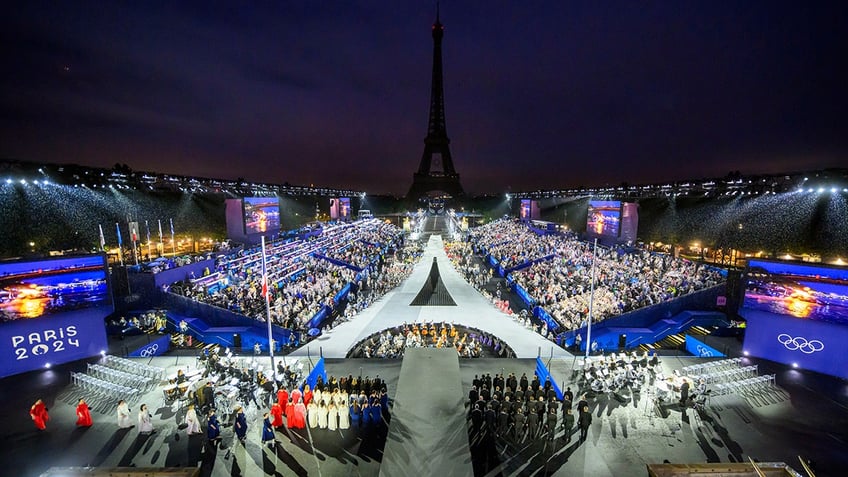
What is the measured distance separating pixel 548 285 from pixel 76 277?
2540 cm

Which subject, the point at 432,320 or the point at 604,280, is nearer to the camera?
the point at 432,320

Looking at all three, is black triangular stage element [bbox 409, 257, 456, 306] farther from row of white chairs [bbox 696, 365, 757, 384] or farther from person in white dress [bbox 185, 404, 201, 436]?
person in white dress [bbox 185, 404, 201, 436]

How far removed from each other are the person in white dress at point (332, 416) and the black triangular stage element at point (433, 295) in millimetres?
12427

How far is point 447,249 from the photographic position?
41969 mm

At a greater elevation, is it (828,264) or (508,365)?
(828,264)

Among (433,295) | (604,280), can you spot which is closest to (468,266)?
(433,295)

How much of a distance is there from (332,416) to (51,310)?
1350 cm

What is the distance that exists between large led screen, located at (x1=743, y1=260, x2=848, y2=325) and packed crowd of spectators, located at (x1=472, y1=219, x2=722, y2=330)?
439 centimetres

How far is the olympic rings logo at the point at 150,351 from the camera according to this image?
15125 mm

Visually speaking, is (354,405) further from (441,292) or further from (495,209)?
(495,209)

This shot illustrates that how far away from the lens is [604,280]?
22.6 meters

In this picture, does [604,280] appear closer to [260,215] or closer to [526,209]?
[260,215]

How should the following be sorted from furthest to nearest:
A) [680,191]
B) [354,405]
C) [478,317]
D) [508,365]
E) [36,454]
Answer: [680,191] → [478,317] → [508,365] → [354,405] → [36,454]

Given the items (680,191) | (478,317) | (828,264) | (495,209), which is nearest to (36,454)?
(478,317)
